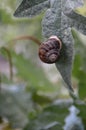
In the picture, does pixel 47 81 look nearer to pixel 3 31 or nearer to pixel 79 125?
pixel 3 31

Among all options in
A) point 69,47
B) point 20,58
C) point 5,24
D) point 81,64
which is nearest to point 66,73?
point 69,47

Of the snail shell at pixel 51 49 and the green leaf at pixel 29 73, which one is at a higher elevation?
the green leaf at pixel 29 73

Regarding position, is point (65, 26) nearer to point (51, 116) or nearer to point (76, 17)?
point (76, 17)

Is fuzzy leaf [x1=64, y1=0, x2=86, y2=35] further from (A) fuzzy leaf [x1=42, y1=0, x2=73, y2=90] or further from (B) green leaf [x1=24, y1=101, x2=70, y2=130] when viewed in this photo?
(B) green leaf [x1=24, y1=101, x2=70, y2=130]

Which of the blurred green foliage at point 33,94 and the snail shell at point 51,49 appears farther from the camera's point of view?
the blurred green foliage at point 33,94

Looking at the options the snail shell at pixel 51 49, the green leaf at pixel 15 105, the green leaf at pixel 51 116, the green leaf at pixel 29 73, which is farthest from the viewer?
the green leaf at pixel 29 73

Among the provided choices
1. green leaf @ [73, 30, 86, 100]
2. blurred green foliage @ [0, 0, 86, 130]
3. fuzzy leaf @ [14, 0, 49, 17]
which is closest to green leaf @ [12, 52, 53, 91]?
blurred green foliage @ [0, 0, 86, 130]

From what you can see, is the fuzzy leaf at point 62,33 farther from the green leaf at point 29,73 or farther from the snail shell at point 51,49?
the green leaf at point 29,73

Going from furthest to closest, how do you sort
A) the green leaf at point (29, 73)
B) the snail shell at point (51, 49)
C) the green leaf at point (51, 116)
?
the green leaf at point (29, 73) < the green leaf at point (51, 116) < the snail shell at point (51, 49)

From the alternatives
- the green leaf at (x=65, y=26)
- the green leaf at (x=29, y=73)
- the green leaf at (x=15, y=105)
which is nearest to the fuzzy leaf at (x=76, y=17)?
the green leaf at (x=65, y=26)

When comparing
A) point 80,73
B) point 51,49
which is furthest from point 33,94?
point 51,49
